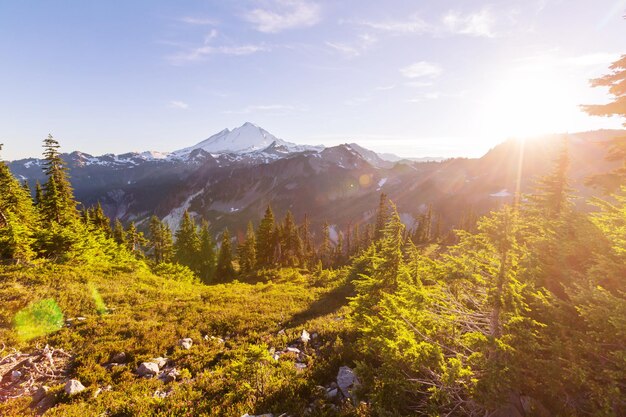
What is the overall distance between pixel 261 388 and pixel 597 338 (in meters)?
9.55

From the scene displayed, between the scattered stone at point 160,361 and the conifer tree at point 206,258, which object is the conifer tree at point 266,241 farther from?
the scattered stone at point 160,361

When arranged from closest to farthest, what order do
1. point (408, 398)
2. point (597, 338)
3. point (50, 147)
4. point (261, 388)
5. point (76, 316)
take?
1. point (597, 338)
2. point (408, 398)
3. point (261, 388)
4. point (76, 316)
5. point (50, 147)

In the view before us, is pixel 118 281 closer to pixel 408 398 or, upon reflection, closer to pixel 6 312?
pixel 6 312

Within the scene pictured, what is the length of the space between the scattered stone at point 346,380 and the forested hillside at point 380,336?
56mm

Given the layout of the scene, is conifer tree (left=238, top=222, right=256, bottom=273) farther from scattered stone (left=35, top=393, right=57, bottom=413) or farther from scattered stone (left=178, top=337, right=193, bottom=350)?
scattered stone (left=35, top=393, right=57, bottom=413)

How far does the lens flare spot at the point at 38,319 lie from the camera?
42.6 ft

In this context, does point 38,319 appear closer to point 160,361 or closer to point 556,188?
point 160,361

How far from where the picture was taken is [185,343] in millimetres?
13453

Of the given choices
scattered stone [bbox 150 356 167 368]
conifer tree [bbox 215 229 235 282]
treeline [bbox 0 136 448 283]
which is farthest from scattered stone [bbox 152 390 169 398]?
conifer tree [bbox 215 229 235 282]

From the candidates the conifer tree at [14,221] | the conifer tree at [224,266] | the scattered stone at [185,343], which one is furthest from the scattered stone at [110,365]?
the conifer tree at [224,266]

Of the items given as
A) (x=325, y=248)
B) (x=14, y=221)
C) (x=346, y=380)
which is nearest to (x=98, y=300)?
(x=14, y=221)

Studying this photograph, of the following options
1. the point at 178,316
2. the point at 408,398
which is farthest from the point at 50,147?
the point at 408,398

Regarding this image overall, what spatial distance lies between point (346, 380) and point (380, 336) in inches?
91.3

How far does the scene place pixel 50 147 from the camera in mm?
30844
